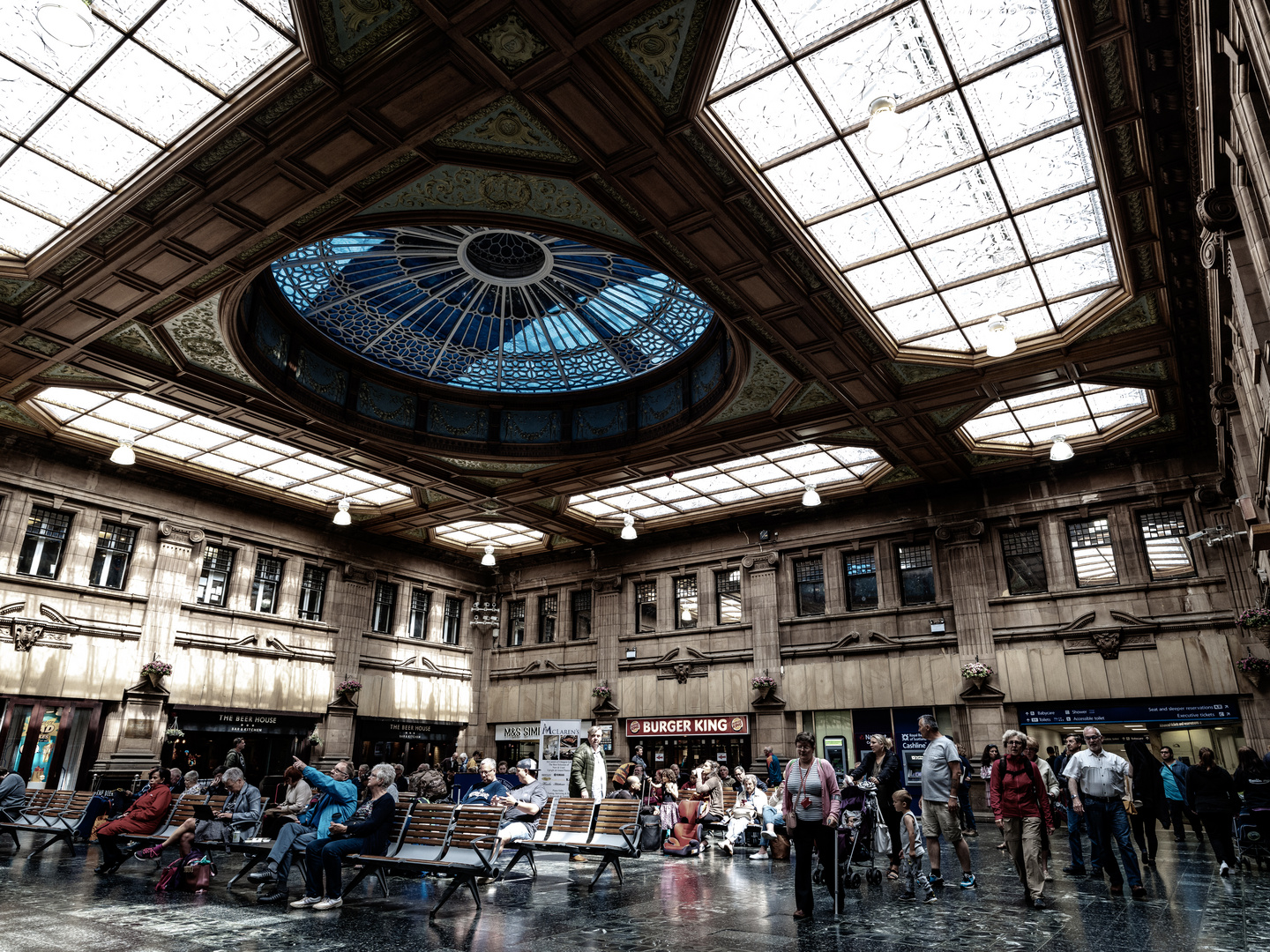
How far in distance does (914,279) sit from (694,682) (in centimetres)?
1466

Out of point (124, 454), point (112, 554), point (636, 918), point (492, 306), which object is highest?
point (492, 306)

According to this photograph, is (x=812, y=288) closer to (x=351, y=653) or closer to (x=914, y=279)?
(x=914, y=279)

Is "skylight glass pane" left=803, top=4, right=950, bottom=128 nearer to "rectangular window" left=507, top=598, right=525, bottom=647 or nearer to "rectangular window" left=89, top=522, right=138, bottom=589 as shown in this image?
"rectangular window" left=89, top=522, right=138, bottom=589

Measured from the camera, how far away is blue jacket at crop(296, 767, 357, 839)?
26.7 feet

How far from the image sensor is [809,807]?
7672 mm

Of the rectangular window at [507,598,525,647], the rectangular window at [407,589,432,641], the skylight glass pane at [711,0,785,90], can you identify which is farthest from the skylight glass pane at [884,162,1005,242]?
the rectangular window at [407,589,432,641]

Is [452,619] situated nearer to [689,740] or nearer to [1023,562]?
[689,740]

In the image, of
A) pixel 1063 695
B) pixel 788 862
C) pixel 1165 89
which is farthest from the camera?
pixel 1063 695

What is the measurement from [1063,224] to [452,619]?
2302 cm

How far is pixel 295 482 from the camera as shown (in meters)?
22.2

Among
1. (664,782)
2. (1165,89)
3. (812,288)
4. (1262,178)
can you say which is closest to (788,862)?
(664,782)

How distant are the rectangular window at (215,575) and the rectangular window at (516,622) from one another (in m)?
9.75

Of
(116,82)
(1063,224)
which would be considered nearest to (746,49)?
(1063,224)

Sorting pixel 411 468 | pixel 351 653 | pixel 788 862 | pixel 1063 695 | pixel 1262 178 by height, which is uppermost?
pixel 411 468
